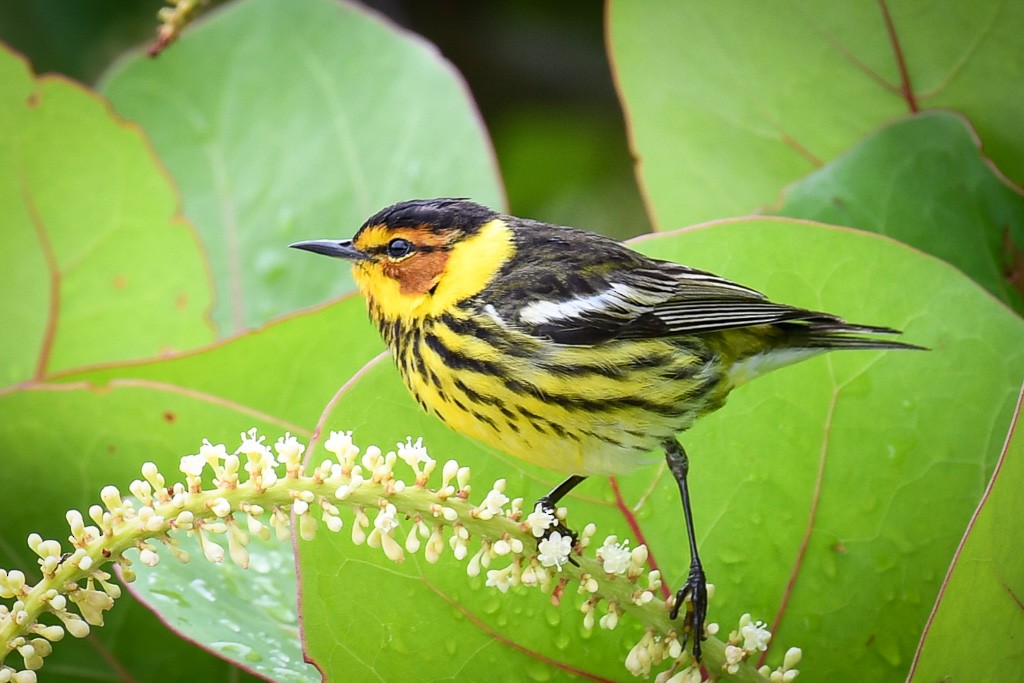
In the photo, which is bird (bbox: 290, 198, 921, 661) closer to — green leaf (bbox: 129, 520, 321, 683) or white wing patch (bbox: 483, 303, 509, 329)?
white wing patch (bbox: 483, 303, 509, 329)

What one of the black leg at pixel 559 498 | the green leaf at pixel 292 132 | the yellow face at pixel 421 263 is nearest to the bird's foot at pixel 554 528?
the black leg at pixel 559 498

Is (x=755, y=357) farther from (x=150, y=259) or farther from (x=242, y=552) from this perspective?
(x=150, y=259)

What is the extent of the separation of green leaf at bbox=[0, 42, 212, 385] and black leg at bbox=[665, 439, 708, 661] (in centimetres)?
64

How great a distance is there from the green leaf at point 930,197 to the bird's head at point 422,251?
370 millimetres

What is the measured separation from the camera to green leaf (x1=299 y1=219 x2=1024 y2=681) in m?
1.08

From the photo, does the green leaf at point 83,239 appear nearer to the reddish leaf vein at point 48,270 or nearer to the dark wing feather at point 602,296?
the reddish leaf vein at point 48,270

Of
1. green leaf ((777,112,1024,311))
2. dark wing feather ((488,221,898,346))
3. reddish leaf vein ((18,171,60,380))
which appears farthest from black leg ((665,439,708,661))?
reddish leaf vein ((18,171,60,380))

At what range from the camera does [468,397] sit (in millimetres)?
1268

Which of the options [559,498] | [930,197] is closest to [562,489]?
[559,498]

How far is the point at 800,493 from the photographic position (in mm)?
1138

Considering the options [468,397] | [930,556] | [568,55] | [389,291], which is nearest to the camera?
[930,556]

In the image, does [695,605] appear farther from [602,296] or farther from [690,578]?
[602,296]

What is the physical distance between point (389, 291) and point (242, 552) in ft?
2.06

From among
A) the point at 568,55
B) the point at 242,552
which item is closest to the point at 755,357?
the point at 242,552
